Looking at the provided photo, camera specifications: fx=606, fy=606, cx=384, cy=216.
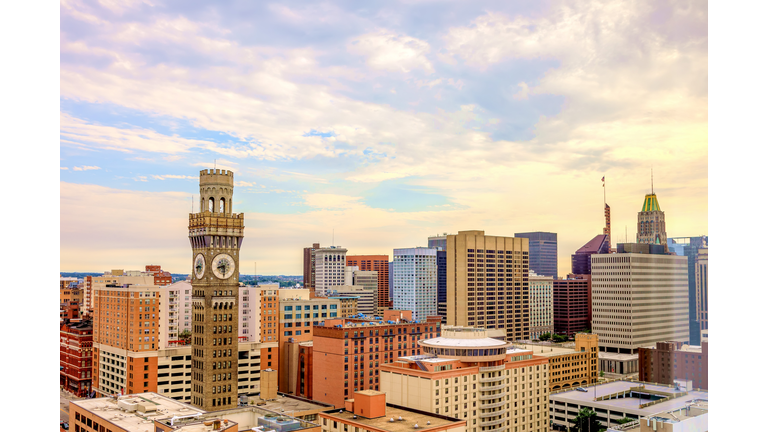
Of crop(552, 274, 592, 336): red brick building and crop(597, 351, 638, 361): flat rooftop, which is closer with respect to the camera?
crop(597, 351, 638, 361): flat rooftop

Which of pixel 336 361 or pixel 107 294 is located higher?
pixel 107 294

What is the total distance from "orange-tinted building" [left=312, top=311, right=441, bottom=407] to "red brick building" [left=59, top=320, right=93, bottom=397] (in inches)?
523

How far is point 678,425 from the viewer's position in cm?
1017

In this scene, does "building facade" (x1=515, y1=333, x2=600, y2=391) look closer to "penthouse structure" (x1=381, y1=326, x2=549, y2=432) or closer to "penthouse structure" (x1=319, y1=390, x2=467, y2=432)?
"penthouse structure" (x1=381, y1=326, x2=549, y2=432)

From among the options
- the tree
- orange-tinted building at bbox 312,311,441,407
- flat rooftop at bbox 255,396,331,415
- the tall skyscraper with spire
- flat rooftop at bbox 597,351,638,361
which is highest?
the tall skyscraper with spire

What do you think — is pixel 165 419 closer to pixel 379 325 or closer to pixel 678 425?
pixel 678 425

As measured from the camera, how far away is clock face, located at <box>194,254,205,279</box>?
19781 mm

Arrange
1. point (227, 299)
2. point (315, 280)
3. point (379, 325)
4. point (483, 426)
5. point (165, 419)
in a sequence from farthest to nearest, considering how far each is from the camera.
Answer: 1. point (315, 280)
2. point (379, 325)
3. point (227, 299)
4. point (483, 426)
5. point (165, 419)

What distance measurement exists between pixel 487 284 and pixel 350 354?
19.3 m

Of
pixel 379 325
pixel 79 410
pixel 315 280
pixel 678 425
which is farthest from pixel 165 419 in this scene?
pixel 315 280

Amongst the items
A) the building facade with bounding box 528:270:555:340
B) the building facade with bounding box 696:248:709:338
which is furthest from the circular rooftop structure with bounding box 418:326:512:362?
the building facade with bounding box 528:270:555:340

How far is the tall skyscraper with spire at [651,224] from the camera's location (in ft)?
53.0

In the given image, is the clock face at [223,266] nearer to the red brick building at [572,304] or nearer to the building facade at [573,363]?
the building facade at [573,363]

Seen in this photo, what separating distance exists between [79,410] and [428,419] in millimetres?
7959
